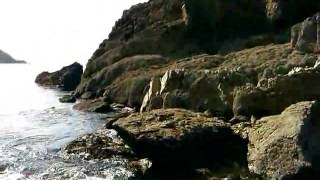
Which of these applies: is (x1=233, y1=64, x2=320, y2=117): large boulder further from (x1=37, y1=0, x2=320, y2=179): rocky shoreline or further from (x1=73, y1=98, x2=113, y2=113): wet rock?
(x1=73, y1=98, x2=113, y2=113): wet rock

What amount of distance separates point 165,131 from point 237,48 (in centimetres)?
4187

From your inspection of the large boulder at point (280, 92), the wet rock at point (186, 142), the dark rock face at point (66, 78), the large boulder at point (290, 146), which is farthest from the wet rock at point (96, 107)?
the dark rock face at point (66, 78)

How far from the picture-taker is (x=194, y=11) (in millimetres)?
79750

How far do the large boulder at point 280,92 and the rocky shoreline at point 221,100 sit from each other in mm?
68

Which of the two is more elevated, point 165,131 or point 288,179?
point 165,131

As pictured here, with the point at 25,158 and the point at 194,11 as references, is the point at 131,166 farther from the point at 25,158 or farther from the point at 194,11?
the point at 194,11

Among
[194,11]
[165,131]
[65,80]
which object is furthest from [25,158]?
[65,80]

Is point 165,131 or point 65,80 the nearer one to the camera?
point 165,131

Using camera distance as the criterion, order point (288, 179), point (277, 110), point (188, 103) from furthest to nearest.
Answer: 1. point (188, 103)
2. point (277, 110)
3. point (288, 179)

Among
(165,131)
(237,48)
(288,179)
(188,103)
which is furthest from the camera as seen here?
(237,48)

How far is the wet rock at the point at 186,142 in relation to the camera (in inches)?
1147

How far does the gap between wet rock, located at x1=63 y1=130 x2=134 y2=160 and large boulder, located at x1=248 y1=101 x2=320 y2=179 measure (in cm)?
980

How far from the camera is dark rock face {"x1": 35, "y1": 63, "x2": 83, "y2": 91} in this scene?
368 ft

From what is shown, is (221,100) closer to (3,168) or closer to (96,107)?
(3,168)
